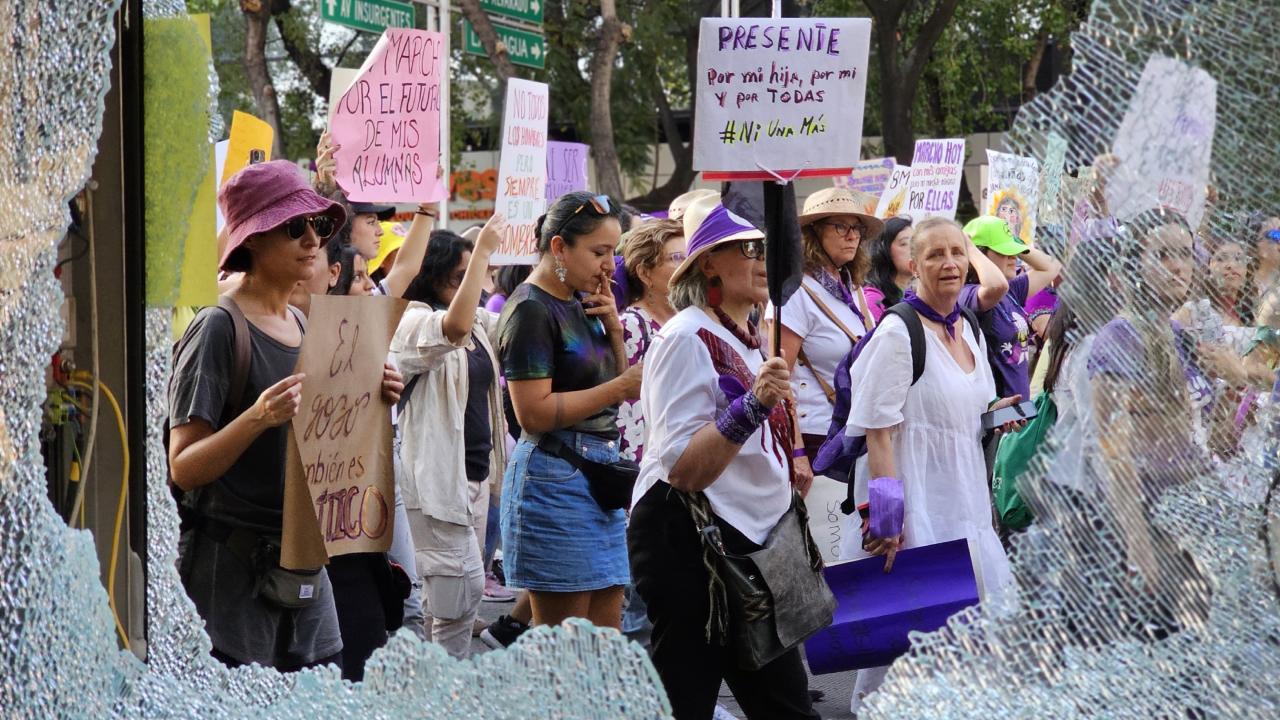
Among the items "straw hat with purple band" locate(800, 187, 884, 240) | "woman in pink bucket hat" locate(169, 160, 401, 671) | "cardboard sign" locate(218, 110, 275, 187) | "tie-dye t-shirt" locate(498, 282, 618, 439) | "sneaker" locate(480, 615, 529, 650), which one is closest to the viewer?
"woman in pink bucket hat" locate(169, 160, 401, 671)

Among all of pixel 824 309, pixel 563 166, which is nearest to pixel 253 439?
pixel 824 309

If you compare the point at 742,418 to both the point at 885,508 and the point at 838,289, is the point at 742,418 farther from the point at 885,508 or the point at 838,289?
the point at 838,289

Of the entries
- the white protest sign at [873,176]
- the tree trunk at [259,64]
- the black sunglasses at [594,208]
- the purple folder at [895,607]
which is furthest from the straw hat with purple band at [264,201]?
the tree trunk at [259,64]

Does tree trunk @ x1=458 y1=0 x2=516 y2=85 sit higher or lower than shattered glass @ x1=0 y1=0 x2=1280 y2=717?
higher

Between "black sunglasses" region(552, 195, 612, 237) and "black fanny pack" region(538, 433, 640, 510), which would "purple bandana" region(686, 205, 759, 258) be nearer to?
"black sunglasses" region(552, 195, 612, 237)

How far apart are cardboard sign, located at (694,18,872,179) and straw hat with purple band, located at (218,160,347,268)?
3.38 feet

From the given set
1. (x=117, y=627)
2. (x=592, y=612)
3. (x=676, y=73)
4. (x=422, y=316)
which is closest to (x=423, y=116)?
(x=422, y=316)

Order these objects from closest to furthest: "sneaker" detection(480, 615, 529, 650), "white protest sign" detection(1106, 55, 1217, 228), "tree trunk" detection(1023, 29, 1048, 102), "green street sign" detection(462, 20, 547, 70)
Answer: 1. "white protest sign" detection(1106, 55, 1217, 228)
2. "sneaker" detection(480, 615, 529, 650)
3. "green street sign" detection(462, 20, 547, 70)
4. "tree trunk" detection(1023, 29, 1048, 102)

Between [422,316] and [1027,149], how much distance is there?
154 inches

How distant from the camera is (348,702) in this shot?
2.47 m

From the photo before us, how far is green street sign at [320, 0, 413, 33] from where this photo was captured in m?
11.1

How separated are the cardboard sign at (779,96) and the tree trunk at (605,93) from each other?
524 inches

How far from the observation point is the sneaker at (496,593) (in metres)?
8.67

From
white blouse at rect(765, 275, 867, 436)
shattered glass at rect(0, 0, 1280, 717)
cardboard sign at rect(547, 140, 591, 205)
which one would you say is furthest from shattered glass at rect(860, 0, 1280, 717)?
cardboard sign at rect(547, 140, 591, 205)
